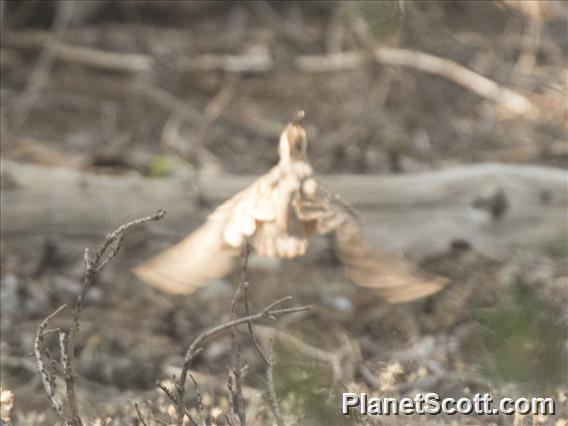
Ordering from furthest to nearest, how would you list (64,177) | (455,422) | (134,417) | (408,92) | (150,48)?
1. (150,48)
2. (408,92)
3. (64,177)
4. (134,417)
5. (455,422)

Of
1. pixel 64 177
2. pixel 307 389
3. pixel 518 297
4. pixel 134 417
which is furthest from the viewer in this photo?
pixel 64 177

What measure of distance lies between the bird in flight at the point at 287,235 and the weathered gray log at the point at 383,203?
4.05 feet

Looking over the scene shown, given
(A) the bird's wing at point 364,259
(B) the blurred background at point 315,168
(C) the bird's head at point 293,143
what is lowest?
(B) the blurred background at point 315,168

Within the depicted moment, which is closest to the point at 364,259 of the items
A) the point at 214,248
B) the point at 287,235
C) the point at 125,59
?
the point at 287,235

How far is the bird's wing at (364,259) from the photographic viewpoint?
1887 millimetres

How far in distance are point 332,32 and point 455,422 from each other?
11.1 ft

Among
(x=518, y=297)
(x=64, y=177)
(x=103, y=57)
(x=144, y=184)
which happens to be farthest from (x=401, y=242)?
(x=103, y=57)

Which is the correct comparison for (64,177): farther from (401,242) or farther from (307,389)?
(307,389)

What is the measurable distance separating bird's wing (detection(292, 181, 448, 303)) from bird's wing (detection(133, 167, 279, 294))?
70mm

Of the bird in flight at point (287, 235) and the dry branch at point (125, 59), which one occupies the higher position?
the bird in flight at point (287, 235)

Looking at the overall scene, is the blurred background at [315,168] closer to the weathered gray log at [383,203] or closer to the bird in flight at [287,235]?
the weathered gray log at [383,203]

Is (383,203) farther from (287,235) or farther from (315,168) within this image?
(287,235)

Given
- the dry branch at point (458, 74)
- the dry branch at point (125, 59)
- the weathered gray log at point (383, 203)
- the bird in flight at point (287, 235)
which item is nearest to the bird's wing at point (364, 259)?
the bird in flight at point (287, 235)

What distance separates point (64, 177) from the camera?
3162 millimetres
